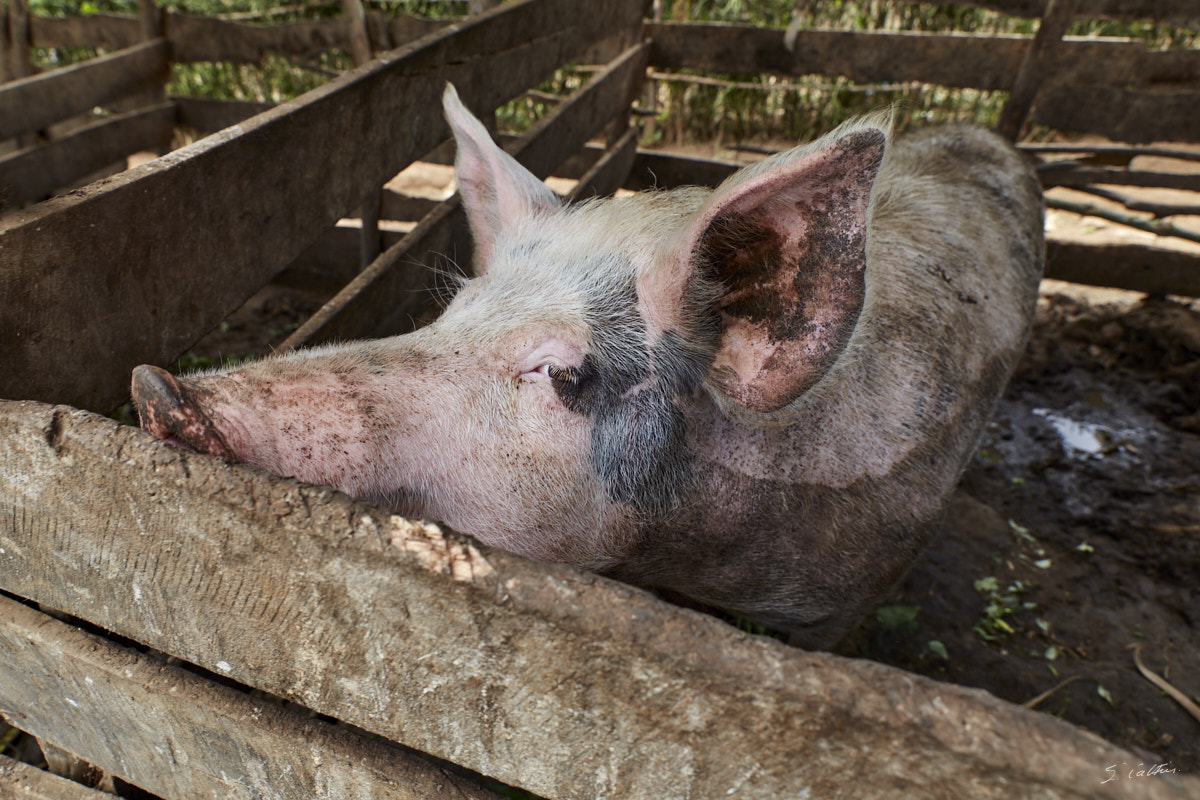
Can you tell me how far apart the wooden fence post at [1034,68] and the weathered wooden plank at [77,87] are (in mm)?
6260

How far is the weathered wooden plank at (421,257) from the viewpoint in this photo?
303 cm

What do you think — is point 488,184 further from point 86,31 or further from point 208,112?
point 86,31

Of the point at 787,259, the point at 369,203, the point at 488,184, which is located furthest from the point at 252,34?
the point at 787,259

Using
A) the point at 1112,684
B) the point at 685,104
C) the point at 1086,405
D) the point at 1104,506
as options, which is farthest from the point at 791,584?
the point at 685,104

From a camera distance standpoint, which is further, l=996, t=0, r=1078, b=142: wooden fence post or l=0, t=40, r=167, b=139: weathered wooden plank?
l=0, t=40, r=167, b=139: weathered wooden plank

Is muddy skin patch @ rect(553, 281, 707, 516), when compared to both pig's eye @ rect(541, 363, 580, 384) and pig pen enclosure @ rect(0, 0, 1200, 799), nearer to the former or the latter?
pig's eye @ rect(541, 363, 580, 384)

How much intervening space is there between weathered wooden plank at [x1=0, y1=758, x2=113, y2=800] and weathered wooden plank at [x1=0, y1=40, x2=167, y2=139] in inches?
199

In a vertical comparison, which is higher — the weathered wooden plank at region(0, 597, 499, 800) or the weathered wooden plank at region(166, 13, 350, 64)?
the weathered wooden plank at region(166, 13, 350, 64)

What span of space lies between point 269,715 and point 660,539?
3.77 feet

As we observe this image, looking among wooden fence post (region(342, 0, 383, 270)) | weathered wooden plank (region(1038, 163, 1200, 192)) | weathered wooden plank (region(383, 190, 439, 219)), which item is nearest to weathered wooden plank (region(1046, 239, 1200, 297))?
weathered wooden plank (region(1038, 163, 1200, 192))

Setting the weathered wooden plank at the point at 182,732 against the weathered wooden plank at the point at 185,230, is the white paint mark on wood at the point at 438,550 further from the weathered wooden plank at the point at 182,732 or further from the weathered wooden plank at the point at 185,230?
the weathered wooden plank at the point at 185,230

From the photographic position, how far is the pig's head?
5.18ft

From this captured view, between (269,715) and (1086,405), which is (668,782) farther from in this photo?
(1086,405)

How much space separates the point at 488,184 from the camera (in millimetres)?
2553
